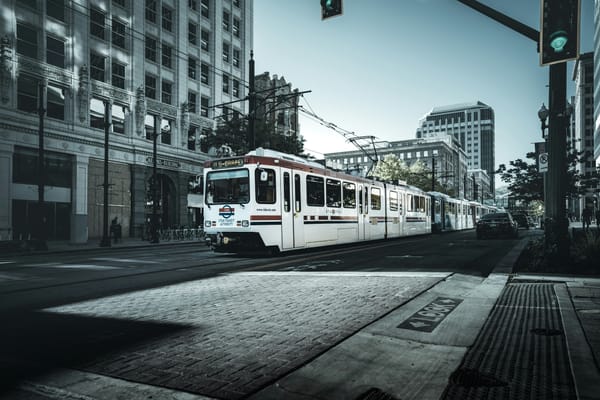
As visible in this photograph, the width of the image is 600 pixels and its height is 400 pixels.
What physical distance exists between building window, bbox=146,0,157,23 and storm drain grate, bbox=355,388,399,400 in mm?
36524

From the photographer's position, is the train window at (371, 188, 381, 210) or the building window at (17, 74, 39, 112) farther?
the building window at (17, 74, 39, 112)

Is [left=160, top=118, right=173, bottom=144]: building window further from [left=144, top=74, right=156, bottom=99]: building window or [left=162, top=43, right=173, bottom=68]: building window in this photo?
[left=162, top=43, right=173, bottom=68]: building window

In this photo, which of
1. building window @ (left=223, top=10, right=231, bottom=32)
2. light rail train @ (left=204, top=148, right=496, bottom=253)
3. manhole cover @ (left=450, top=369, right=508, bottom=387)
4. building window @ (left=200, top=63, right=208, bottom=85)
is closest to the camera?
manhole cover @ (left=450, top=369, right=508, bottom=387)

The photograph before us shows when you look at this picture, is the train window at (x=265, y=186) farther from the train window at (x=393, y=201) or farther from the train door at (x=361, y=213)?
the train window at (x=393, y=201)

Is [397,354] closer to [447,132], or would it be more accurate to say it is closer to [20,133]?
[20,133]

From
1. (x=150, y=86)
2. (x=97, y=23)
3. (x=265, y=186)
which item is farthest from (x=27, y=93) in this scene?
(x=265, y=186)

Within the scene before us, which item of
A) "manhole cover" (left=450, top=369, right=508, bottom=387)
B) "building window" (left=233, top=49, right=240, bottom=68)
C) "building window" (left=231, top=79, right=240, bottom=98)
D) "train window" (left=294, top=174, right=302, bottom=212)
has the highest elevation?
"building window" (left=233, top=49, right=240, bottom=68)

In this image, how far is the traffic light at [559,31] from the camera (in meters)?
7.27

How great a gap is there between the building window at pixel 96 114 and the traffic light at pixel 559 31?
91.0 ft

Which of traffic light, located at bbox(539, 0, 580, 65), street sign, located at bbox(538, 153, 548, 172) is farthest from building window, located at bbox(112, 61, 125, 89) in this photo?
traffic light, located at bbox(539, 0, 580, 65)

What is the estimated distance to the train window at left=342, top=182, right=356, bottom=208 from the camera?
1753cm

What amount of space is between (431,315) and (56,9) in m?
30.9

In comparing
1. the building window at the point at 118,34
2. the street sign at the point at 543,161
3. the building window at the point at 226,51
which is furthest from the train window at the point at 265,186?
the building window at the point at 226,51

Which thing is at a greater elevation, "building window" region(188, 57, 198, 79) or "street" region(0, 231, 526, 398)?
"building window" region(188, 57, 198, 79)
